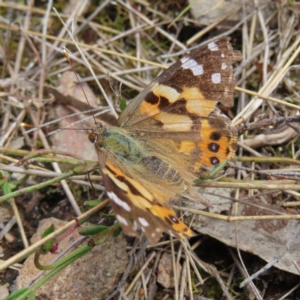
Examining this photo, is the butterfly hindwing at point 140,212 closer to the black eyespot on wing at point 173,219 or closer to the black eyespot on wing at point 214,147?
the black eyespot on wing at point 173,219

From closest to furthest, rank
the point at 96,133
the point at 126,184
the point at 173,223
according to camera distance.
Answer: the point at 173,223, the point at 126,184, the point at 96,133

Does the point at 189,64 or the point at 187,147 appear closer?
the point at 189,64

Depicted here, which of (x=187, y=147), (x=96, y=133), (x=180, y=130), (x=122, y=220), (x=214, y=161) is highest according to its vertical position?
(x=96, y=133)

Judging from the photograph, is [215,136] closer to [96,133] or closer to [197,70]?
[197,70]

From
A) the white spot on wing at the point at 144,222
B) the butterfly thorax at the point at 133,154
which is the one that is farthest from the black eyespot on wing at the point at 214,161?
the white spot on wing at the point at 144,222

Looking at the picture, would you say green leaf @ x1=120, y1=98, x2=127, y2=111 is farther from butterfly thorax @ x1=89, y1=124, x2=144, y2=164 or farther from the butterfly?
butterfly thorax @ x1=89, y1=124, x2=144, y2=164

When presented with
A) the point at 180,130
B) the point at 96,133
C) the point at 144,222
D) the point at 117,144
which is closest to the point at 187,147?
the point at 180,130

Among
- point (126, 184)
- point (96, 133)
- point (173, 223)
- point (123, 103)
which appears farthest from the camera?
point (123, 103)

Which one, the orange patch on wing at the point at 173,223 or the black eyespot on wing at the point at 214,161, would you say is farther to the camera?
the black eyespot on wing at the point at 214,161

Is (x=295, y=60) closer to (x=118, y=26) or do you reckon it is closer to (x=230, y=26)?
(x=230, y=26)
